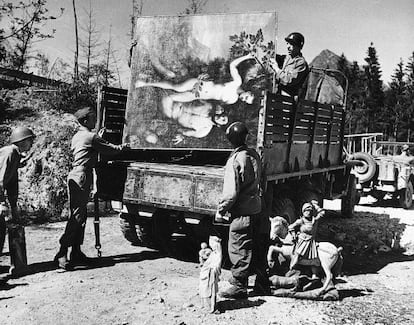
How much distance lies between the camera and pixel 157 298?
487 centimetres

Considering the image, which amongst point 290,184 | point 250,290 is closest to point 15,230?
point 250,290

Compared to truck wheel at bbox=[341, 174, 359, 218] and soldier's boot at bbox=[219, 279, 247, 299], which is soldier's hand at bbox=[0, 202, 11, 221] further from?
truck wheel at bbox=[341, 174, 359, 218]

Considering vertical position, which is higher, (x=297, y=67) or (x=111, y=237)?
(x=297, y=67)

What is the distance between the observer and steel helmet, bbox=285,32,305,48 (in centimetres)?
685

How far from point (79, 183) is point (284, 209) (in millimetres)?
2843

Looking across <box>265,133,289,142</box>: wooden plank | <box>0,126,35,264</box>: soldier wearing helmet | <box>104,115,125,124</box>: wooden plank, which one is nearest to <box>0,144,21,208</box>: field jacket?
<box>0,126,35,264</box>: soldier wearing helmet

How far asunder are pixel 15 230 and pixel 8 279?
560mm

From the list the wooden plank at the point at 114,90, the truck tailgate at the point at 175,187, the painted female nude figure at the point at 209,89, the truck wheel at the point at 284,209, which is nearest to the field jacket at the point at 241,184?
the truck tailgate at the point at 175,187

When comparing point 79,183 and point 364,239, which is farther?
point 364,239

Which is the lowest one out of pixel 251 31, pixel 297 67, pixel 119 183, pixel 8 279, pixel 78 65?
pixel 8 279

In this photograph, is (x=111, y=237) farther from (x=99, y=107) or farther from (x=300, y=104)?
(x=300, y=104)

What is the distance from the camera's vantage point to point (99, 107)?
23.2 ft

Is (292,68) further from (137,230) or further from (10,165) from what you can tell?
(10,165)

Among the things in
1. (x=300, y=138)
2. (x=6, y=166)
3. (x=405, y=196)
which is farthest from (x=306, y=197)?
(x=405, y=196)
